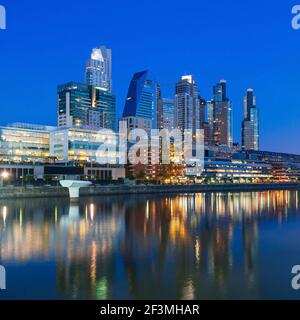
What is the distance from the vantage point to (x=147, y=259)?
18.6 m

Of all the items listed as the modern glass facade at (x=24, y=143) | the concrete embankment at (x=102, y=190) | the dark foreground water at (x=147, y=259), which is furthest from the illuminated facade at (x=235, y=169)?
the dark foreground water at (x=147, y=259)

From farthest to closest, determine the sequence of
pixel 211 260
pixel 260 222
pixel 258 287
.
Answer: pixel 260 222, pixel 211 260, pixel 258 287

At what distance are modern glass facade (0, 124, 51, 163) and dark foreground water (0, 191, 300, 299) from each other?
253 feet

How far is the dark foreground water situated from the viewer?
13891 millimetres

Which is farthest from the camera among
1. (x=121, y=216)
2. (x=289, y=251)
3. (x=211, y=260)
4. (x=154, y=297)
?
(x=121, y=216)

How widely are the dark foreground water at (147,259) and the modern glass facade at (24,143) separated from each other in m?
77.2

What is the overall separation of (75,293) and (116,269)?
3387 millimetres

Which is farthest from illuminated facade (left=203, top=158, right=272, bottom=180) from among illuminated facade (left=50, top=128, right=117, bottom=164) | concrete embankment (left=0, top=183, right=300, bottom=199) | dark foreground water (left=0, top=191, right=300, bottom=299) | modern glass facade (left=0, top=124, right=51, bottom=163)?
dark foreground water (left=0, top=191, right=300, bottom=299)

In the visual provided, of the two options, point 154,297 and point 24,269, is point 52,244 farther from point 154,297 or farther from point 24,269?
point 154,297

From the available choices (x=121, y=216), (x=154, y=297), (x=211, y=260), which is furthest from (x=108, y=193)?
(x=154, y=297)

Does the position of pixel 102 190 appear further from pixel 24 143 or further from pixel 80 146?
pixel 24 143

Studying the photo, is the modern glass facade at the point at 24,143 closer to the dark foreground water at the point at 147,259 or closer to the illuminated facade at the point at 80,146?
the illuminated facade at the point at 80,146

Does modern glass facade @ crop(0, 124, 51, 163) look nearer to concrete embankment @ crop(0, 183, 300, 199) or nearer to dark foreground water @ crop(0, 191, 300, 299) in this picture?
concrete embankment @ crop(0, 183, 300, 199)

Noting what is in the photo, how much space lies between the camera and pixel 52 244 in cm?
2214
